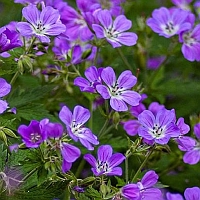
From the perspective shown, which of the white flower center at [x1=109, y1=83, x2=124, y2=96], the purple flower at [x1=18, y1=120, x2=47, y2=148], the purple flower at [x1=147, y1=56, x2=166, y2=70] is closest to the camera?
the purple flower at [x1=18, y1=120, x2=47, y2=148]

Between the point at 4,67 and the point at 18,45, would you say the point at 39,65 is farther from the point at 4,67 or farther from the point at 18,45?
the point at 18,45

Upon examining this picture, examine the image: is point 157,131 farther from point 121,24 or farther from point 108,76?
point 121,24

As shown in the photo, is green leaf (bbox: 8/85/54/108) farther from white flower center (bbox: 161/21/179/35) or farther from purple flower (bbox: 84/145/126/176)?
white flower center (bbox: 161/21/179/35)

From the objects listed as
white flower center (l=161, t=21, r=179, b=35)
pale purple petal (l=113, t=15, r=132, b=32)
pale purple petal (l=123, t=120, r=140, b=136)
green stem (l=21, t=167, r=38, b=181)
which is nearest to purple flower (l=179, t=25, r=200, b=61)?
white flower center (l=161, t=21, r=179, b=35)

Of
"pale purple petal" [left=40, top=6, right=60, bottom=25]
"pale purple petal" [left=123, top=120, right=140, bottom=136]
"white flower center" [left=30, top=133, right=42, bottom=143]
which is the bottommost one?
"pale purple petal" [left=123, top=120, right=140, bottom=136]

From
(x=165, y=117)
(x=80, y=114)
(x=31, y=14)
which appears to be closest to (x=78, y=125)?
(x=80, y=114)
